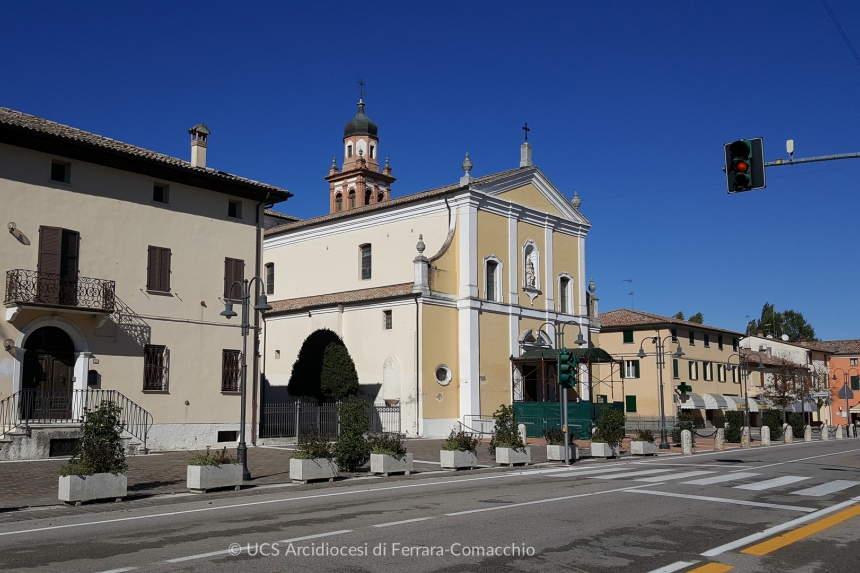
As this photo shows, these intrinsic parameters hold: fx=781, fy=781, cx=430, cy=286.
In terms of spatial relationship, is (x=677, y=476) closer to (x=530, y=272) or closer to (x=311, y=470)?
(x=311, y=470)

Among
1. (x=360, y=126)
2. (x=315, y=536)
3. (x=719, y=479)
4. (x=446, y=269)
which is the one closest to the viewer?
(x=315, y=536)

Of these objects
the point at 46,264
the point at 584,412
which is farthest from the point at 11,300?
the point at 584,412

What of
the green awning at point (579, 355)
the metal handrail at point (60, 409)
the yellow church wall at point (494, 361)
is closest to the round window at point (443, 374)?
the yellow church wall at point (494, 361)

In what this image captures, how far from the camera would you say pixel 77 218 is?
23.6 meters

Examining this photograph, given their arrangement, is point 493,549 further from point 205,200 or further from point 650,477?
point 205,200

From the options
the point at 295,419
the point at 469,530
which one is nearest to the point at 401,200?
the point at 295,419

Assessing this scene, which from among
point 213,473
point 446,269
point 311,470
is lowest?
point 311,470

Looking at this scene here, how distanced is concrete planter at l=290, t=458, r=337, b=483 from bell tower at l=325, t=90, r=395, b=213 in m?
40.4

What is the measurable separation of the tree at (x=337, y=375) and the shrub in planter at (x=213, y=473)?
16403mm

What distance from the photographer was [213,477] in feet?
50.4

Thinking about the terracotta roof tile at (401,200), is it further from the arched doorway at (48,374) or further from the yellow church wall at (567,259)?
the arched doorway at (48,374)

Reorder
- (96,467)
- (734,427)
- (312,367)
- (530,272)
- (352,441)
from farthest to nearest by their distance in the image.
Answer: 1. (530,272)
2. (734,427)
3. (312,367)
4. (352,441)
5. (96,467)

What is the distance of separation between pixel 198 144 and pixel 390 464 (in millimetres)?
16421

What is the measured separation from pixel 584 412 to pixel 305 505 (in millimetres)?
23256
